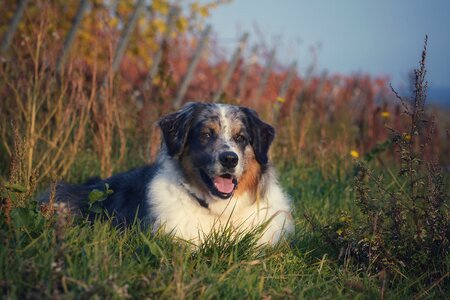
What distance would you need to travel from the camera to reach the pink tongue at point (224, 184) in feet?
16.3

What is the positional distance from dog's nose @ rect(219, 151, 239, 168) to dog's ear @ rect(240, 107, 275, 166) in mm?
489

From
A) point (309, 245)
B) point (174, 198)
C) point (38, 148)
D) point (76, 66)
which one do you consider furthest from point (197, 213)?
point (76, 66)

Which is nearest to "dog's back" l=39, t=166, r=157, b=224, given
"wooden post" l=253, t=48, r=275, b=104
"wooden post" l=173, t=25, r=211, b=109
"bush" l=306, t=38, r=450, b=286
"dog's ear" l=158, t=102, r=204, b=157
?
"dog's ear" l=158, t=102, r=204, b=157

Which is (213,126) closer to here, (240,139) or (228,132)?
(228,132)

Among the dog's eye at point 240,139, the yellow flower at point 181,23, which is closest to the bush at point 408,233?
the dog's eye at point 240,139

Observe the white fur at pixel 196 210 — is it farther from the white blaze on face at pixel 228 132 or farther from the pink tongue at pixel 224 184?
the white blaze on face at pixel 228 132

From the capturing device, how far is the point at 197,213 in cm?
505

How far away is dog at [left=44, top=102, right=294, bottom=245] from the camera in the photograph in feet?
16.2

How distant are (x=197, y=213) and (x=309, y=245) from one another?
3.32 ft

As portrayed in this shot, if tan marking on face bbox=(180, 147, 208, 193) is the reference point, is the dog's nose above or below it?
above

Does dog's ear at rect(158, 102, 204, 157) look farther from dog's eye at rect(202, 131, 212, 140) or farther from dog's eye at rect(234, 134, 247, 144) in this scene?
dog's eye at rect(234, 134, 247, 144)

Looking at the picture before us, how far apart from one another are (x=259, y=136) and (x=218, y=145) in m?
0.53

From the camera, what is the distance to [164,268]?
385 centimetres

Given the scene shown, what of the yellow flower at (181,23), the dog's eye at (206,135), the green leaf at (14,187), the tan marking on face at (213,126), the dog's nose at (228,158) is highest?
the yellow flower at (181,23)
